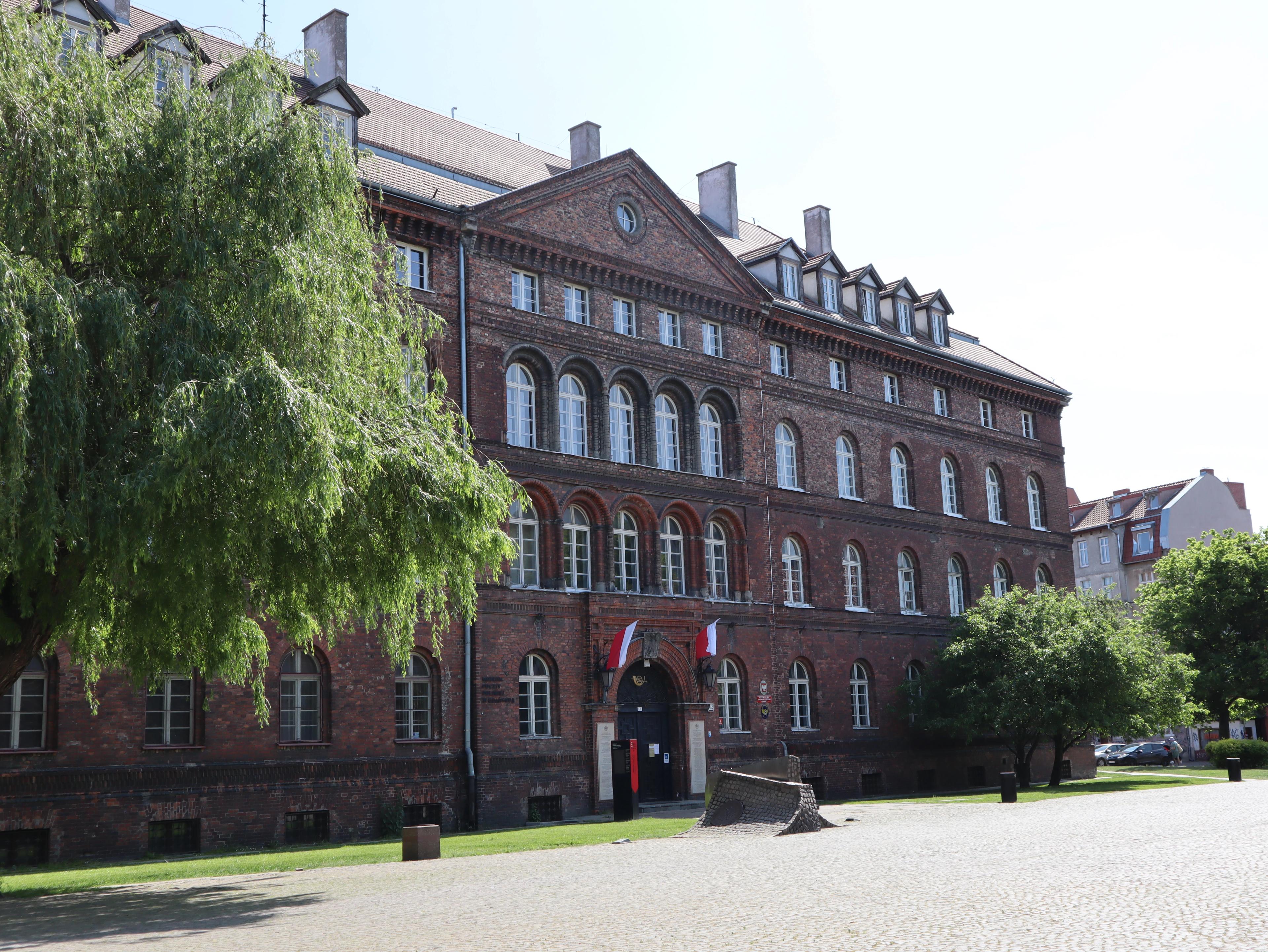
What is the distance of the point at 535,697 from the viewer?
92.8 ft

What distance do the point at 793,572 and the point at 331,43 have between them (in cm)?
1820

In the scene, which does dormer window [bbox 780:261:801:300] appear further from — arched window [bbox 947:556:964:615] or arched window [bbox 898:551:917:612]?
arched window [bbox 947:556:964:615]

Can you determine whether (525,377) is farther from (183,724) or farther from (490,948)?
(490,948)

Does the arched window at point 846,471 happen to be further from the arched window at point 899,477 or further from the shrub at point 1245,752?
the shrub at point 1245,752

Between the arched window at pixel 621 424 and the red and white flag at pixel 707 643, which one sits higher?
the arched window at pixel 621 424

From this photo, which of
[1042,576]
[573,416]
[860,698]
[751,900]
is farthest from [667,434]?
[751,900]

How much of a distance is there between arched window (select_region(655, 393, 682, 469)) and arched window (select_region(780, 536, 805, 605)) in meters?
4.49

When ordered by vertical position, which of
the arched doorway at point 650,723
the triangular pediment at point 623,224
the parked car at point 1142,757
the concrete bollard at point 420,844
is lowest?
the parked car at point 1142,757

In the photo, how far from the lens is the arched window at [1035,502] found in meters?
44.0

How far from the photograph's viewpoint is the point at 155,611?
14766 millimetres

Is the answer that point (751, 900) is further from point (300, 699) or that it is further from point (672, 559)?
point (672, 559)

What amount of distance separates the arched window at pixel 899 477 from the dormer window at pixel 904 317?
15.0ft

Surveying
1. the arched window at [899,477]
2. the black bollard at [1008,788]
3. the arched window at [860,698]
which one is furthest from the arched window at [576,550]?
the arched window at [899,477]

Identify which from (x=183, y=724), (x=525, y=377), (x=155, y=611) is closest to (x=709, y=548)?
(x=525, y=377)
